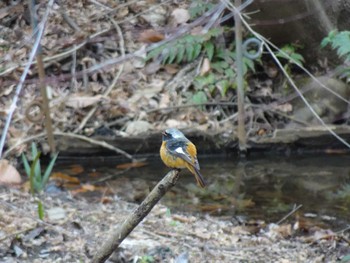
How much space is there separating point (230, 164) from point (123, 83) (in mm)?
2002

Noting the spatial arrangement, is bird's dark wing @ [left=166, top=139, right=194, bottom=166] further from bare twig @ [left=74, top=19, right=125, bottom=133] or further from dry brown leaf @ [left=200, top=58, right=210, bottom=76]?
dry brown leaf @ [left=200, top=58, right=210, bottom=76]

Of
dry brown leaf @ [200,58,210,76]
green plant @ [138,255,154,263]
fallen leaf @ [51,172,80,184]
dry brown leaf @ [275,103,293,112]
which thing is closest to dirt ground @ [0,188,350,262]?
green plant @ [138,255,154,263]

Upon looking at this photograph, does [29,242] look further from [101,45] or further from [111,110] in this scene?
[101,45]

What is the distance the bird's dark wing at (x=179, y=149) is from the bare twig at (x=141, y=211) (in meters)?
0.26

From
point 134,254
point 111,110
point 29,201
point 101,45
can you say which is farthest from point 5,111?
point 134,254

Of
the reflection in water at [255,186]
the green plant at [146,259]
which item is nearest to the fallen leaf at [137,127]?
the reflection in water at [255,186]

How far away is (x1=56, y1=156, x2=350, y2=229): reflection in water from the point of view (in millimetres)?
6762

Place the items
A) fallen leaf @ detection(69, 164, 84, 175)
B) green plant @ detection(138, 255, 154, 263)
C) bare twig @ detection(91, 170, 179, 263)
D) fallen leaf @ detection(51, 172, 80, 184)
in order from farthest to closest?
fallen leaf @ detection(69, 164, 84, 175) < fallen leaf @ detection(51, 172, 80, 184) < green plant @ detection(138, 255, 154, 263) < bare twig @ detection(91, 170, 179, 263)

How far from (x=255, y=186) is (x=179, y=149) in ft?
12.7

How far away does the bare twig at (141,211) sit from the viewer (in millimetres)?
3334

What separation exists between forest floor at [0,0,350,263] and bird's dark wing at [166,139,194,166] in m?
1.17

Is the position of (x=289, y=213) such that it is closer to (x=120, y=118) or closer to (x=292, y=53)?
(x=120, y=118)

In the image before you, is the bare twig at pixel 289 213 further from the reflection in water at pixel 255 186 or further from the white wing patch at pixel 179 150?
the white wing patch at pixel 179 150

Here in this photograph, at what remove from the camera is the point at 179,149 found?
12.3 ft
